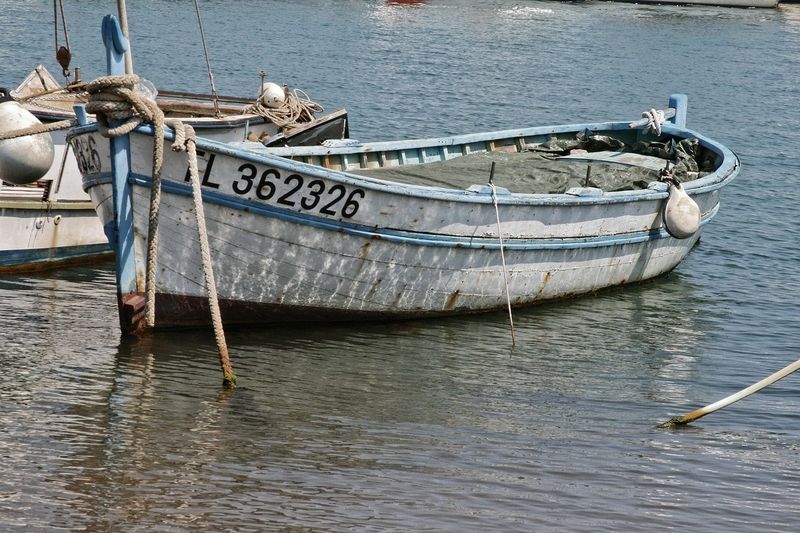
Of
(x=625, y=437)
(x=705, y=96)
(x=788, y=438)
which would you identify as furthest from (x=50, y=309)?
(x=705, y=96)

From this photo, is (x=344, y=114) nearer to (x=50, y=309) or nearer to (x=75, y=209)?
(x=75, y=209)

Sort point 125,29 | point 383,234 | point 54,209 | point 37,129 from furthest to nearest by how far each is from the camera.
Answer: point 54,209
point 383,234
point 125,29
point 37,129

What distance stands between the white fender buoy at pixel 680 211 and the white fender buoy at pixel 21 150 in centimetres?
704

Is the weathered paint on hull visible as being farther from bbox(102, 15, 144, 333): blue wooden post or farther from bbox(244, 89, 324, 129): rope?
bbox(244, 89, 324, 129): rope

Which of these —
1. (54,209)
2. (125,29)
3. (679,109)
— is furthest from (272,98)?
(125,29)

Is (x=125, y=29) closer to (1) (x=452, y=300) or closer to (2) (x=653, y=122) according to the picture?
(1) (x=452, y=300)

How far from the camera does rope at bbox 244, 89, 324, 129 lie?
16469mm

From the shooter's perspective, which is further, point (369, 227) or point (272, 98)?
point (272, 98)

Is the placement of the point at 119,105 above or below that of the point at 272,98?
above

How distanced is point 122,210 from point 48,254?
379cm

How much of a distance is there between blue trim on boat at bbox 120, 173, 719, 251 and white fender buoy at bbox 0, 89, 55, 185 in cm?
163

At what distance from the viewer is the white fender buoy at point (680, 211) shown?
510 inches

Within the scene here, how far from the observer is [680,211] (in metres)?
13.0

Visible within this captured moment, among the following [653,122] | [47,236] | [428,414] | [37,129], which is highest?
[37,129]
